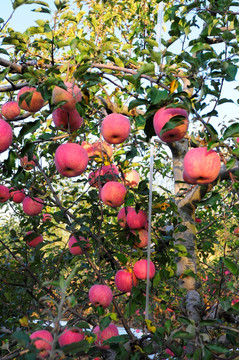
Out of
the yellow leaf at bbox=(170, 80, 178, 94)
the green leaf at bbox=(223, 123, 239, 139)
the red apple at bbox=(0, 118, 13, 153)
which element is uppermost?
the yellow leaf at bbox=(170, 80, 178, 94)

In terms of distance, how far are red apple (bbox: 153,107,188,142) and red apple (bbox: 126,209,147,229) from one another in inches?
29.9

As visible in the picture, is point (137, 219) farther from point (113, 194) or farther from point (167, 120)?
point (167, 120)

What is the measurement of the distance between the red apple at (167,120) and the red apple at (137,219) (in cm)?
76

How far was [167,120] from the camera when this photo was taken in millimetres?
1460

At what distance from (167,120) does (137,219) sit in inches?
36.7

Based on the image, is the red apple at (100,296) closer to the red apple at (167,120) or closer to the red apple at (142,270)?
the red apple at (142,270)

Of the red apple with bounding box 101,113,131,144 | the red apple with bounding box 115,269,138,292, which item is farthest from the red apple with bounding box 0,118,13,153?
the red apple with bounding box 115,269,138,292

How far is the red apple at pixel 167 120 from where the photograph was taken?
1471 mm

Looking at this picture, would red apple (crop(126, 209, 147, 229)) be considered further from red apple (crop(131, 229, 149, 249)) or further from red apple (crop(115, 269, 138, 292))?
red apple (crop(115, 269, 138, 292))

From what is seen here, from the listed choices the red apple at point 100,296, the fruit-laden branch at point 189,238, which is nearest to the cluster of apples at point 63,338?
the red apple at point 100,296

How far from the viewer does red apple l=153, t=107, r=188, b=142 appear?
1.47 m

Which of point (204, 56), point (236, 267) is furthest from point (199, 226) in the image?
point (204, 56)

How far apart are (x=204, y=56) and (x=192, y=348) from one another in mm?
1501

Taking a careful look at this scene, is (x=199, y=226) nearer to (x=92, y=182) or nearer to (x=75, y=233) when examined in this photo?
(x=92, y=182)
